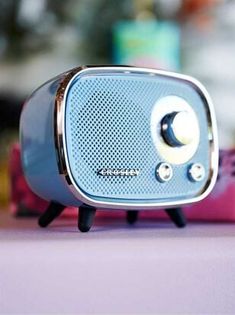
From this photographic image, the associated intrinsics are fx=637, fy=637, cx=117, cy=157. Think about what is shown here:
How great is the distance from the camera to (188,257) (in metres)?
0.49

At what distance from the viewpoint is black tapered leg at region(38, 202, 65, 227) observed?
634mm

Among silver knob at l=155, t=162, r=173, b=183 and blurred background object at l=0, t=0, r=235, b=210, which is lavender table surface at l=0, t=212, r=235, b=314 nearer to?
Result: silver knob at l=155, t=162, r=173, b=183

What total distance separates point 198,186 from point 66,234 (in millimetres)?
143

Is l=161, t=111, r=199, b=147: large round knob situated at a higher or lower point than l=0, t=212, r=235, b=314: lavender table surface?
higher

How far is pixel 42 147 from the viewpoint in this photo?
0.59 metres

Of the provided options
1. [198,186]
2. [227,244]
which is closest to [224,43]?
[198,186]

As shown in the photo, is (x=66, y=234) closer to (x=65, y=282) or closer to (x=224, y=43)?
(x=65, y=282)

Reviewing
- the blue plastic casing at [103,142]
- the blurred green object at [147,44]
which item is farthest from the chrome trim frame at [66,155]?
the blurred green object at [147,44]

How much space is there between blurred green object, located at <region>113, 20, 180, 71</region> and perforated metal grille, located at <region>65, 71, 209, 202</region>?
370 millimetres

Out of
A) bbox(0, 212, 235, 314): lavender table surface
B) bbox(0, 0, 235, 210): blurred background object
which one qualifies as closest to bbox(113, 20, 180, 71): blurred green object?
bbox(0, 0, 235, 210): blurred background object

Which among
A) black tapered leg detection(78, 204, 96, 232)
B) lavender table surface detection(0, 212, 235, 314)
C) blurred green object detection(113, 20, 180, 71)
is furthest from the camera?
blurred green object detection(113, 20, 180, 71)

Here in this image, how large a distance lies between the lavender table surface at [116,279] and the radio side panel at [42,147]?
0.31 ft

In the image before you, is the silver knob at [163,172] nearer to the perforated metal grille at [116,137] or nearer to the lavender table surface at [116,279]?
the perforated metal grille at [116,137]

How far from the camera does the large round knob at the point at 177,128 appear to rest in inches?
23.6
